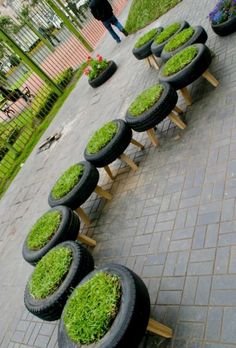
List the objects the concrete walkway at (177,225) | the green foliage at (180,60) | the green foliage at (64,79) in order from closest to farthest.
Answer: the concrete walkway at (177,225), the green foliage at (180,60), the green foliage at (64,79)

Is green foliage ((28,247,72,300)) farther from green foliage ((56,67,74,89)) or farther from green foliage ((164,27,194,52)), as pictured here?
green foliage ((56,67,74,89))

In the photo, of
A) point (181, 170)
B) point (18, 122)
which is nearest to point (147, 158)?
point (181, 170)

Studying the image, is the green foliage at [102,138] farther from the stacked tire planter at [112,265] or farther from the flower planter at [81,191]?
the flower planter at [81,191]

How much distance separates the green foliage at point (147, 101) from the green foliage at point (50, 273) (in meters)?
2.74

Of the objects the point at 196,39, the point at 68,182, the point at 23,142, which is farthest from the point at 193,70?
the point at 23,142

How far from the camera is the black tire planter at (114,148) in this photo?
6008 millimetres

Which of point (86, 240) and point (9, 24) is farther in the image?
point (9, 24)

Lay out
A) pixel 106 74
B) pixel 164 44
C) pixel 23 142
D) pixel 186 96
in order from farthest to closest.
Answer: pixel 23 142 < pixel 106 74 < pixel 164 44 < pixel 186 96

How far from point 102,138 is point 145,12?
8439 mm

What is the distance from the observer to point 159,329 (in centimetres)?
351

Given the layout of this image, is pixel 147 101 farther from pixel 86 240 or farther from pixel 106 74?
pixel 106 74

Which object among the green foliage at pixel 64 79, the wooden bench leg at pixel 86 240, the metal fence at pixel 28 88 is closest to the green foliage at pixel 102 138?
the wooden bench leg at pixel 86 240

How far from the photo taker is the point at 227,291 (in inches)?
137

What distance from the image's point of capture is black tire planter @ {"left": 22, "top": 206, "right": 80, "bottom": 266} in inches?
207
